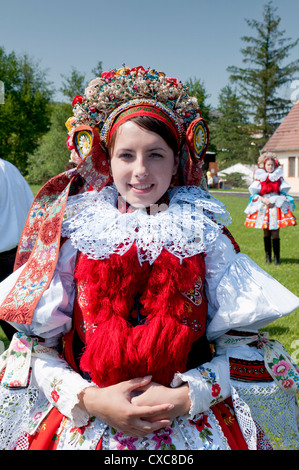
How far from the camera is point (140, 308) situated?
1601 millimetres

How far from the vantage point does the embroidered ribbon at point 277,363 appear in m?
1.65

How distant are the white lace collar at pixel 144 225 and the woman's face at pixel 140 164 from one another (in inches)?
2.9

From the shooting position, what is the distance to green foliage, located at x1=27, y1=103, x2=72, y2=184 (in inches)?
1508

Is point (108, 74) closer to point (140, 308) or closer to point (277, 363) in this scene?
point (140, 308)

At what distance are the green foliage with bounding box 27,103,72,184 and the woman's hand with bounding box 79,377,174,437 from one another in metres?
37.5

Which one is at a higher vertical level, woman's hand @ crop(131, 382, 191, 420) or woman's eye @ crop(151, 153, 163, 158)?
woman's eye @ crop(151, 153, 163, 158)

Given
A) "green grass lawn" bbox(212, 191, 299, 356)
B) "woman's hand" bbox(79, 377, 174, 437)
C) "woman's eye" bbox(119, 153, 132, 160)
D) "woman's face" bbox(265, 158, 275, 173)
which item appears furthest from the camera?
"woman's face" bbox(265, 158, 275, 173)

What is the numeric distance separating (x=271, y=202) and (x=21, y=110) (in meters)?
37.6

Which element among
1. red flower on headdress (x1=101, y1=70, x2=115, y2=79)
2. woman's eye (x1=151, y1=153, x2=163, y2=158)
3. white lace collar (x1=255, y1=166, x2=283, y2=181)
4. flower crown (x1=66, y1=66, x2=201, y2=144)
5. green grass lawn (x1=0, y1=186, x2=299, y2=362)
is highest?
red flower on headdress (x1=101, y1=70, x2=115, y2=79)

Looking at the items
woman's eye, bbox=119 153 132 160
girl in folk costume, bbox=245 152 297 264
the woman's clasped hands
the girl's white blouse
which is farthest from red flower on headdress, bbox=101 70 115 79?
girl in folk costume, bbox=245 152 297 264

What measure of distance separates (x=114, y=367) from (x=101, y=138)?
2.97 feet

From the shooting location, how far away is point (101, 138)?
1771mm

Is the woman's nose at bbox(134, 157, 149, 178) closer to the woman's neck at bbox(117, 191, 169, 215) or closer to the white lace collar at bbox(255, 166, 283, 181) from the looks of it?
the woman's neck at bbox(117, 191, 169, 215)
